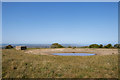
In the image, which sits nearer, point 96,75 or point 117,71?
point 96,75

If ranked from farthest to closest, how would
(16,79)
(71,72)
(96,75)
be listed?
(71,72), (96,75), (16,79)

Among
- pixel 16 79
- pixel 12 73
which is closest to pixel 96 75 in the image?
pixel 16 79

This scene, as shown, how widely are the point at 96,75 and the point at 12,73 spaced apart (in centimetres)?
493

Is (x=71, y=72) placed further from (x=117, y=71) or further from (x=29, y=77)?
(x=117, y=71)

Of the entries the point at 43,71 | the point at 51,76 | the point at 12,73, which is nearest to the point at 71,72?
the point at 51,76

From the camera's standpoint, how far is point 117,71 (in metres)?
6.25

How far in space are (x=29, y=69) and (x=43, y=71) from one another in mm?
974

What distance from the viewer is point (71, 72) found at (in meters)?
6.11

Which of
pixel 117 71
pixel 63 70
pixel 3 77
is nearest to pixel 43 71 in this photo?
pixel 63 70

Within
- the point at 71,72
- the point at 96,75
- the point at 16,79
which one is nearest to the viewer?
the point at 16,79

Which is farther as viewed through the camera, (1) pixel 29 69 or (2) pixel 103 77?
(1) pixel 29 69

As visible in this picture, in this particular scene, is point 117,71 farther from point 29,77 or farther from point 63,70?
point 29,77

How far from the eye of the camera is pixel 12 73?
5875 millimetres

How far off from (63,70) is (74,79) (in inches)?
47.3
